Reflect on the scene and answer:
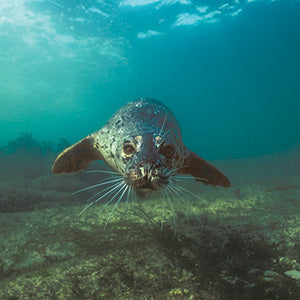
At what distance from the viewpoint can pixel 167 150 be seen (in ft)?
9.97

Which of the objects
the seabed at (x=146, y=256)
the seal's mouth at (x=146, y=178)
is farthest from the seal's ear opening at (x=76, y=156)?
the seal's mouth at (x=146, y=178)

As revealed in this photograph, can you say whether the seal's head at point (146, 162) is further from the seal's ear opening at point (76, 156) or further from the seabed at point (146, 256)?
the seal's ear opening at point (76, 156)

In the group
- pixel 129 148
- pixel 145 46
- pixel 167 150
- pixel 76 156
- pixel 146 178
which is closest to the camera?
pixel 146 178

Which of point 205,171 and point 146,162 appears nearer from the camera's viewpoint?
point 146,162

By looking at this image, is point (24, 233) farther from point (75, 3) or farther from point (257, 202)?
point (75, 3)

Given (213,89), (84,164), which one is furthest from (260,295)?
(213,89)

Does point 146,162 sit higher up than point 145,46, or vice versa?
point 145,46

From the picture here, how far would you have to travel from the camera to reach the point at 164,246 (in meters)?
2.75

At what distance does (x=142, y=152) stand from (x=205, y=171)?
2322 millimetres

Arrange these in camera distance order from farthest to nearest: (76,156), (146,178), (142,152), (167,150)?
(76,156), (167,150), (142,152), (146,178)

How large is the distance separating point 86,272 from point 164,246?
103cm

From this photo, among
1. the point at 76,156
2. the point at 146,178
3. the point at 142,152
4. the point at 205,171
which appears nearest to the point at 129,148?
the point at 142,152

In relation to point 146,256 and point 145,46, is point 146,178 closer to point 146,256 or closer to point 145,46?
point 146,256

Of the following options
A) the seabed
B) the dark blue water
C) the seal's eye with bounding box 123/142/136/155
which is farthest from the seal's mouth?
the dark blue water
